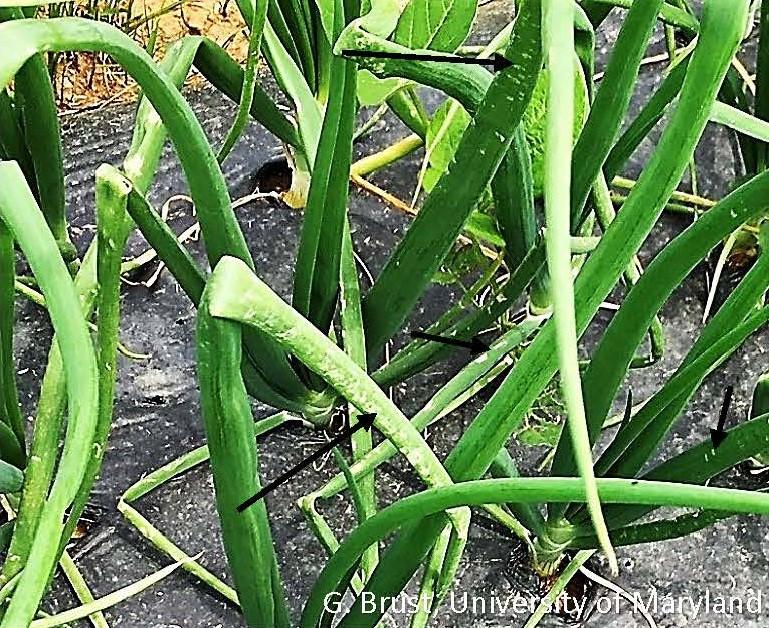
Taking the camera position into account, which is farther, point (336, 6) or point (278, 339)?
point (336, 6)

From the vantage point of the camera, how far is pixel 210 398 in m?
0.34

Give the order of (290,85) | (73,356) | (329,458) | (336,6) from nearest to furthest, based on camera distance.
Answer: (73,356), (336,6), (290,85), (329,458)

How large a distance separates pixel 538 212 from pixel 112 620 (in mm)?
356

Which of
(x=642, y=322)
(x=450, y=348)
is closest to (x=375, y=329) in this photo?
(x=450, y=348)

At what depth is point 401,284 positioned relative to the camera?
0.49 metres

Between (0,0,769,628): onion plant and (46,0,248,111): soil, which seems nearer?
(0,0,769,628): onion plant

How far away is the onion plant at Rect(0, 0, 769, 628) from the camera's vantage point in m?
0.27

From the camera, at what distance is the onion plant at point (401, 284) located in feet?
0.87

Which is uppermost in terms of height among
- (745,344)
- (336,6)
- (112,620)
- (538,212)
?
(336,6)

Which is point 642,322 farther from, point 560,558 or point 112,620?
point 112,620

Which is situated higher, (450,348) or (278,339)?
(278,339)

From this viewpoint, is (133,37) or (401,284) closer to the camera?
(401,284)

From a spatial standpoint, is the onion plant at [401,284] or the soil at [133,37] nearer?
the onion plant at [401,284]

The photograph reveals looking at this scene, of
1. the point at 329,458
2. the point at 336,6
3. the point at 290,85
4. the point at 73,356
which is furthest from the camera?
the point at 329,458
